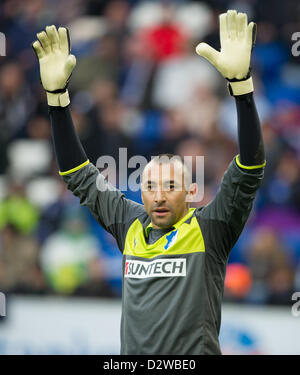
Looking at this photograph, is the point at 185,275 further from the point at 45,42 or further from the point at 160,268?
the point at 45,42

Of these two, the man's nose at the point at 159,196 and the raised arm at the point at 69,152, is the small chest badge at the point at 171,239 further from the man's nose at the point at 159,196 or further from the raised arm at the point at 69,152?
the raised arm at the point at 69,152

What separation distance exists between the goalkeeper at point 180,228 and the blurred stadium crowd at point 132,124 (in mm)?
3483

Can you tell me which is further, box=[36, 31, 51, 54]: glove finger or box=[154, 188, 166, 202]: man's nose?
box=[36, 31, 51, 54]: glove finger

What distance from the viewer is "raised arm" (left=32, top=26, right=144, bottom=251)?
409 centimetres

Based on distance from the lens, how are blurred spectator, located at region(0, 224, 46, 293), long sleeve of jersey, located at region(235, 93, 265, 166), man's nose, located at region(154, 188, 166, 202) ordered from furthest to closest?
blurred spectator, located at region(0, 224, 46, 293), man's nose, located at region(154, 188, 166, 202), long sleeve of jersey, located at region(235, 93, 265, 166)

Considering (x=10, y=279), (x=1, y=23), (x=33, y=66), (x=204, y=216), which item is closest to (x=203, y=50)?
(x=204, y=216)

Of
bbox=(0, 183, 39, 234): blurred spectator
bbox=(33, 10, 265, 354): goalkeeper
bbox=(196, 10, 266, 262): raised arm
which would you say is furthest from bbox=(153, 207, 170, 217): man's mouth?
bbox=(0, 183, 39, 234): blurred spectator

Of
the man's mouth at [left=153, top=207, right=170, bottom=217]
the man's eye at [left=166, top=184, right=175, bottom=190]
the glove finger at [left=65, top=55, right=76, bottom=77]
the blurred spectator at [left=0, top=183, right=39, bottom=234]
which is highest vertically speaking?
the glove finger at [left=65, top=55, right=76, bottom=77]

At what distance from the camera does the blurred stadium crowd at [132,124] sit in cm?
827

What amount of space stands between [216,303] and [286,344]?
346cm

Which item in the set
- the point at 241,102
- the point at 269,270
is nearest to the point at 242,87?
the point at 241,102

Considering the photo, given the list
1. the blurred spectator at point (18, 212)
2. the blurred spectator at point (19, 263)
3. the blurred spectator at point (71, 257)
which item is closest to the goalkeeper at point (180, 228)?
the blurred spectator at point (71, 257)

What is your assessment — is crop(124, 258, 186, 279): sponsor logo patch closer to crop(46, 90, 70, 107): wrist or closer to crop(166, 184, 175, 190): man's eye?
crop(166, 184, 175, 190): man's eye
